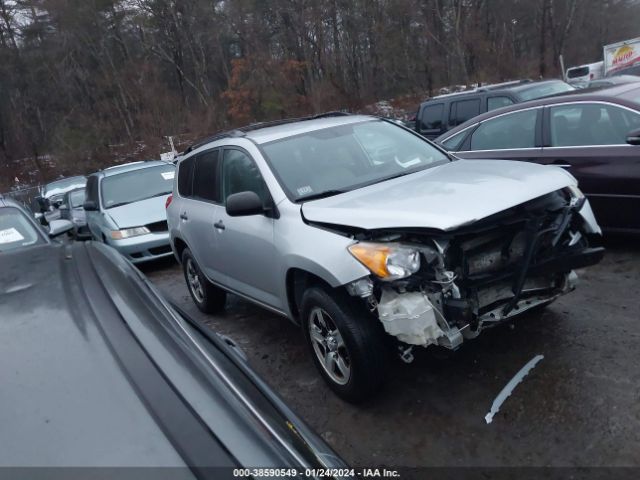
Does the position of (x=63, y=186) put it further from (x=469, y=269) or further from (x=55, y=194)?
(x=469, y=269)

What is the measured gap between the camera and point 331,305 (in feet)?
11.6

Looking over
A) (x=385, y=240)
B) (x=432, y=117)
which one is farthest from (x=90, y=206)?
(x=385, y=240)

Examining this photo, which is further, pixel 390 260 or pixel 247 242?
pixel 247 242

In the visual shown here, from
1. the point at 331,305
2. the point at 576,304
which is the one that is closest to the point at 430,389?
the point at 331,305

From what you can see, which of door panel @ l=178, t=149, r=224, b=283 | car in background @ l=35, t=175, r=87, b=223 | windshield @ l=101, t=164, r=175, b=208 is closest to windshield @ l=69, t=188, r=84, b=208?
car in background @ l=35, t=175, r=87, b=223

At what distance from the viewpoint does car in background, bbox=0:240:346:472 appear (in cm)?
158

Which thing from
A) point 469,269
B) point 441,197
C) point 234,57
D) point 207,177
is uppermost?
point 234,57

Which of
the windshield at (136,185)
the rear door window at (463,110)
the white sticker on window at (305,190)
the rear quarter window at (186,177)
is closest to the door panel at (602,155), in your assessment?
the white sticker on window at (305,190)

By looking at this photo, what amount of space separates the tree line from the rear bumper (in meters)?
27.5

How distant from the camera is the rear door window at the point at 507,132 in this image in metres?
6.37

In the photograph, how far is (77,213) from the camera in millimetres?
12312

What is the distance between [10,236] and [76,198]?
9.57 meters

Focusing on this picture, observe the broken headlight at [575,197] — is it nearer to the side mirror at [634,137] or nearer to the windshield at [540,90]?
the side mirror at [634,137]

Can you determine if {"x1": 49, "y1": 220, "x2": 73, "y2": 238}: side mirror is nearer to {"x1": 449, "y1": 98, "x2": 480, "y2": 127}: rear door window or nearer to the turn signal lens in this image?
the turn signal lens
